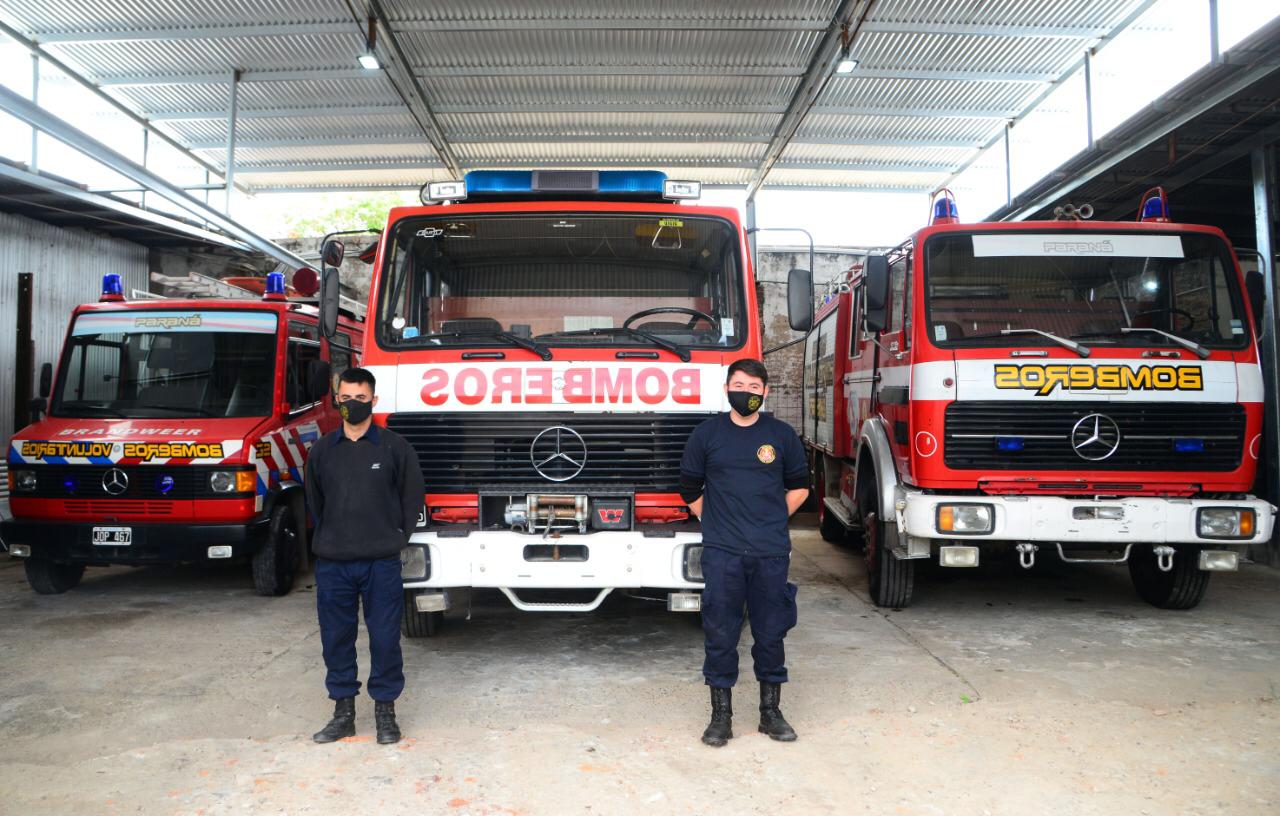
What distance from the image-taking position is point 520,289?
554 centimetres

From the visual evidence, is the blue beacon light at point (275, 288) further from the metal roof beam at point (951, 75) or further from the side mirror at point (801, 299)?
the metal roof beam at point (951, 75)

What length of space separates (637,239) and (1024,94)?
23.0 feet

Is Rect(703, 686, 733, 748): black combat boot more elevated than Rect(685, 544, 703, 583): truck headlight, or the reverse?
Rect(685, 544, 703, 583): truck headlight

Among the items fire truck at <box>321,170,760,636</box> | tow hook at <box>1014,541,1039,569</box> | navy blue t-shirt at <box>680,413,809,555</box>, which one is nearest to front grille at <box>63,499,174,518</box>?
fire truck at <box>321,170,760,636</box>

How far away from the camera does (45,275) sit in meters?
10.7

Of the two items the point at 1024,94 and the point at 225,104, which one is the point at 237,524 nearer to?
the point at 225,104

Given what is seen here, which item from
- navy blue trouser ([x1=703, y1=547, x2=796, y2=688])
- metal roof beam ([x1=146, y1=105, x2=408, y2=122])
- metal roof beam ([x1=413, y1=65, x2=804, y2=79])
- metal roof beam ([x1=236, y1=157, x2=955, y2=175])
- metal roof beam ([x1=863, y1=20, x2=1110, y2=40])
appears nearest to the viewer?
navy blue trouser ([x1=703, y1=547, x2=796, y2=688])

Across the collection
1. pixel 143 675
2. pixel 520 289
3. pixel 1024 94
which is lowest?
pixel 143 675

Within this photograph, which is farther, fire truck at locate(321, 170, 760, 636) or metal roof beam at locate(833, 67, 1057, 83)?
metal roof beam at locate(833, 67, 1057, 83)

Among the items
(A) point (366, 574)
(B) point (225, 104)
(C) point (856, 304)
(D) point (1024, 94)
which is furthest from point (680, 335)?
(B) point (225, 104)

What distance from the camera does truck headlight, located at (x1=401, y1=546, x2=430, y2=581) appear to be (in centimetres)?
Answer: 477

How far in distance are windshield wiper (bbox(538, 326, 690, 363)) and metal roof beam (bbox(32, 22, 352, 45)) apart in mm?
5310

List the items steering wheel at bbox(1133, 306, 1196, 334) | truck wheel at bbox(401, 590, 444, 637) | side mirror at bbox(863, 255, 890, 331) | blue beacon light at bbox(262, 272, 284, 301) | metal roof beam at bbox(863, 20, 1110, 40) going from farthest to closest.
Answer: metal roof beam at bbox(863, 20, 1110, 40), blue beacon light at bbox(262, 272, 284, 301), side mirror at bbox(863, 255, 890, 331), steering wheel at bbox(1133, 306, 1196, 334), truck wheel at bbox(401, 590, 444, 637)

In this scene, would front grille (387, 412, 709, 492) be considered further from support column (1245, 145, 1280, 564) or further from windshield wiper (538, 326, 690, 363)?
support column (1245, 145, 1280, 564)
